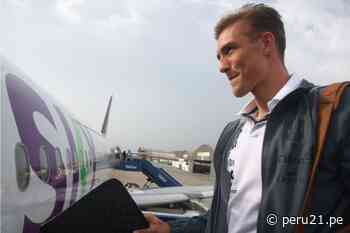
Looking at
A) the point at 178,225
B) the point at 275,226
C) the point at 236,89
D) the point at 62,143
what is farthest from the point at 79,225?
the point at 62,143

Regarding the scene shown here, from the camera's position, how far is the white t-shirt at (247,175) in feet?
5.84

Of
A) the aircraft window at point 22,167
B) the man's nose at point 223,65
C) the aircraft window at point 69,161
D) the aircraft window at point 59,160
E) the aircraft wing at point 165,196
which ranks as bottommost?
the aircraft wing at point 165,196

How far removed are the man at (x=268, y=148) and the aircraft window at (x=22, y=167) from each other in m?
1.16

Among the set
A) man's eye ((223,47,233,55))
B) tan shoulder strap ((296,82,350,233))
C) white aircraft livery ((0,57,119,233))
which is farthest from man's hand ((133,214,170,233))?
man's eye ((223,47,233,55))

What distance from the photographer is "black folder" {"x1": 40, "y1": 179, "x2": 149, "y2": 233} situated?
1658 mm

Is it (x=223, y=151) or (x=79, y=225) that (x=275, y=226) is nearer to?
(x=223, y=151)

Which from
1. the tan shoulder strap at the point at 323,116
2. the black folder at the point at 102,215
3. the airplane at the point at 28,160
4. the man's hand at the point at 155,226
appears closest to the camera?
the tan shoulder strap at the point at 323,116

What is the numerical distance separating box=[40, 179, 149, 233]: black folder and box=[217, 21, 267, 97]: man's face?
0.90 meters

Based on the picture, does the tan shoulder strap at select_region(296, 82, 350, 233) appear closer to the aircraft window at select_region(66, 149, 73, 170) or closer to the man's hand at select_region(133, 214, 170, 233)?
the man's hand at select_region(133, 214, 170, 233)

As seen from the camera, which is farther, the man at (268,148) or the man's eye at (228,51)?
the man's eye at (228,51)

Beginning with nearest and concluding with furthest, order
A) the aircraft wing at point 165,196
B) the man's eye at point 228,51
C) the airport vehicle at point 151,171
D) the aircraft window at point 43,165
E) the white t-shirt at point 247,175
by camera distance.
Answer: the white t-shirt at point 247,175 < the man's eye at point 228,51 < the aircraft window at point 43,165 < the aircraft wing at point 165,196 < the airport vehicle at point 151,171

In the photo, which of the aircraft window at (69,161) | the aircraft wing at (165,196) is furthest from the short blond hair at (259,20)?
the aircraft wing at (165,196)

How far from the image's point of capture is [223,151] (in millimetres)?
2215

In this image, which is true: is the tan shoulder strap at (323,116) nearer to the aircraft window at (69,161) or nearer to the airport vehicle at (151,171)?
the aircraft window at (69,161)
